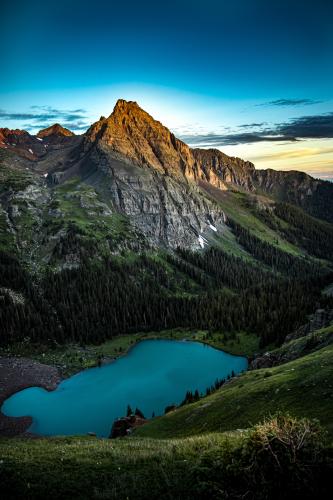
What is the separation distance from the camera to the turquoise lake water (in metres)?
84.1

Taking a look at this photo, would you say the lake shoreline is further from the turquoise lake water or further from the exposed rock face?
the exposed rock face

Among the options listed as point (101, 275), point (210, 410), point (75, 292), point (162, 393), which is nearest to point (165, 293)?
point (101, 275)

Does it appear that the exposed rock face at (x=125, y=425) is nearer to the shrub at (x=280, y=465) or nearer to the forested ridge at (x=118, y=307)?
the shrub at (x=280, y=465)

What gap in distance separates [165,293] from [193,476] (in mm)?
178657

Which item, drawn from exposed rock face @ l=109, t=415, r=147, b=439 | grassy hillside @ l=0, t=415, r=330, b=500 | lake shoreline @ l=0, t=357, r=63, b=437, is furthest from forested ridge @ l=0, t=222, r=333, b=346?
grassy hillside @ l=0, t=415, r=330, b=500

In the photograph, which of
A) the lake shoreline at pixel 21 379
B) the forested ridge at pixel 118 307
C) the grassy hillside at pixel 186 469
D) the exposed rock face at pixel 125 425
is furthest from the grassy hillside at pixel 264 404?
the forested ridge at pixel 118 307

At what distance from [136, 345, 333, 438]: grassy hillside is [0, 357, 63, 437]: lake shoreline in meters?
46.9

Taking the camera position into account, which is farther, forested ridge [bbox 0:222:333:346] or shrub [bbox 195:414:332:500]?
forested ridge [bbox 0:222:333:346]

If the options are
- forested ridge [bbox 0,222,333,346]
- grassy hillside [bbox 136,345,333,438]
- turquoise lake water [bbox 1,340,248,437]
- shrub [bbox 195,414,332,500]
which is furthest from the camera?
forested ridge [bbox 0,222,333,346]

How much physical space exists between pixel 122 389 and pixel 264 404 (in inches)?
2809

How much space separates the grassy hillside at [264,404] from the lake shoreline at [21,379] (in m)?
46.9

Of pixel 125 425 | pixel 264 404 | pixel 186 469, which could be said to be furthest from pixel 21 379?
pixel 186 469

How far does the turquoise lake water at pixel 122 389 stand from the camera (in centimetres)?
8412

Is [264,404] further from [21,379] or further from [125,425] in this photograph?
[21,379]
